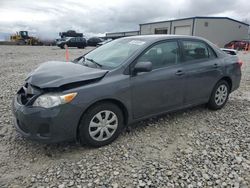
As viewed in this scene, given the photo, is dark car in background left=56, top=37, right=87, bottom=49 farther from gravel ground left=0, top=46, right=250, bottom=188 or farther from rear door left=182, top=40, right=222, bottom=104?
rear door left=182, top=40, right=222, bottom=104

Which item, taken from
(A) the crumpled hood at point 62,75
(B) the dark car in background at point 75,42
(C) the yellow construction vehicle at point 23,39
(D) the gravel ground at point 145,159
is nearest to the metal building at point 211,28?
(B) the dark car in background at point 75,42

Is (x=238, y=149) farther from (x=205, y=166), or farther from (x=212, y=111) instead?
(x=212, y=111)

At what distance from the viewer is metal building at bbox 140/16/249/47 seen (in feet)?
115

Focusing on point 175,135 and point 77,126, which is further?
point 175,135

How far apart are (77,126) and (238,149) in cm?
229

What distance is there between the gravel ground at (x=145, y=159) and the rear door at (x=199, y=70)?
527 millimetres

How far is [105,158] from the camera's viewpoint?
2.84 meters

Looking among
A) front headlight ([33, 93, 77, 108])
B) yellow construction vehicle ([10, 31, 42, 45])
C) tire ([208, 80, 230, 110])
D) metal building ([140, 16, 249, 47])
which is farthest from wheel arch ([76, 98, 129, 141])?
yellow construction vehicle ([10, 31, 42, 45])

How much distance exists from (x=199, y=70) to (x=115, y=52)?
1.54 meters

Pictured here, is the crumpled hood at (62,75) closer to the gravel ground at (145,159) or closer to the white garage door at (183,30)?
the gravel ground at (145,159)

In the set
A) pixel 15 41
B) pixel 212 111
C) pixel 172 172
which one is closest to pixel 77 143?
pixel 172 172

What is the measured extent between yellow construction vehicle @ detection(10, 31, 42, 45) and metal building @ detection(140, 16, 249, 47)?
916 inches

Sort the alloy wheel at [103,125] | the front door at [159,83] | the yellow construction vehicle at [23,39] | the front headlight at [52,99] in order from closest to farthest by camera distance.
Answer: the front headlight at [52,99] → the alloy wheel at [103,125] → the front door at [159,83] → the yellow construction vehicle at [23,39]

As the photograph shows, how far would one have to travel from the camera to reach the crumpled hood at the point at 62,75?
2.70m
